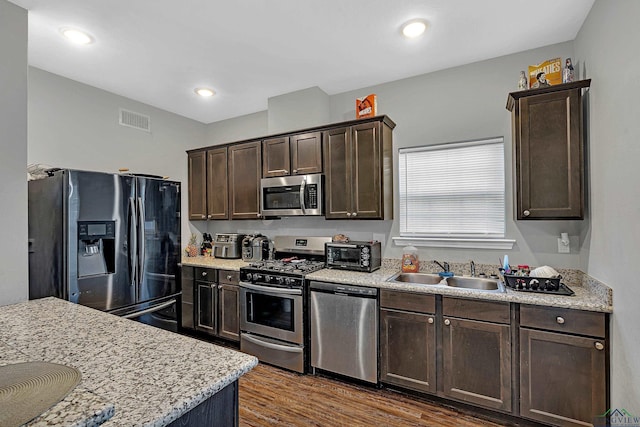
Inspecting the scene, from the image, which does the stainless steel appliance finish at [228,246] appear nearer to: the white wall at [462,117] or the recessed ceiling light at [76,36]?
the white wall at [462,117]

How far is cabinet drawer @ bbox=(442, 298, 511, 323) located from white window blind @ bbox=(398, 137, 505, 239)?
81 centimetres

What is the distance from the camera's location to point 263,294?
302cm

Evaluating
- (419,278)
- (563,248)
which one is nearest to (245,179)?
(419,278)

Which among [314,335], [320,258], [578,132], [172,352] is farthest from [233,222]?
[578,132]

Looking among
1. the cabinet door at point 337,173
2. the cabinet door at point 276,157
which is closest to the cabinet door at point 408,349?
the cabinet door at point 337,173

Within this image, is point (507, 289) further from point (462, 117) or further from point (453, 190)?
point (462, 117)

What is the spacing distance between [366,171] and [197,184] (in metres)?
2.43

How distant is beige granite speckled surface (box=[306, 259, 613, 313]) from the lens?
1903 millimetres

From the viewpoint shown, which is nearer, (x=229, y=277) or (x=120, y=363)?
(x=120, y=363)

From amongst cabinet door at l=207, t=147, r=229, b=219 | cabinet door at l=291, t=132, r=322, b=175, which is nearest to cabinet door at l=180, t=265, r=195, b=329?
cabinet door at l=207, t=147, r=229, b=219

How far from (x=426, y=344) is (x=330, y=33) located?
8.25 feet

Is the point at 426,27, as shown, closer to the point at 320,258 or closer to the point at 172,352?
the point at 320,258

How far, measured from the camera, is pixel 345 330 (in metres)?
2.65

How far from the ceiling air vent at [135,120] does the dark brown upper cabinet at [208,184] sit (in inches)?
24.8
